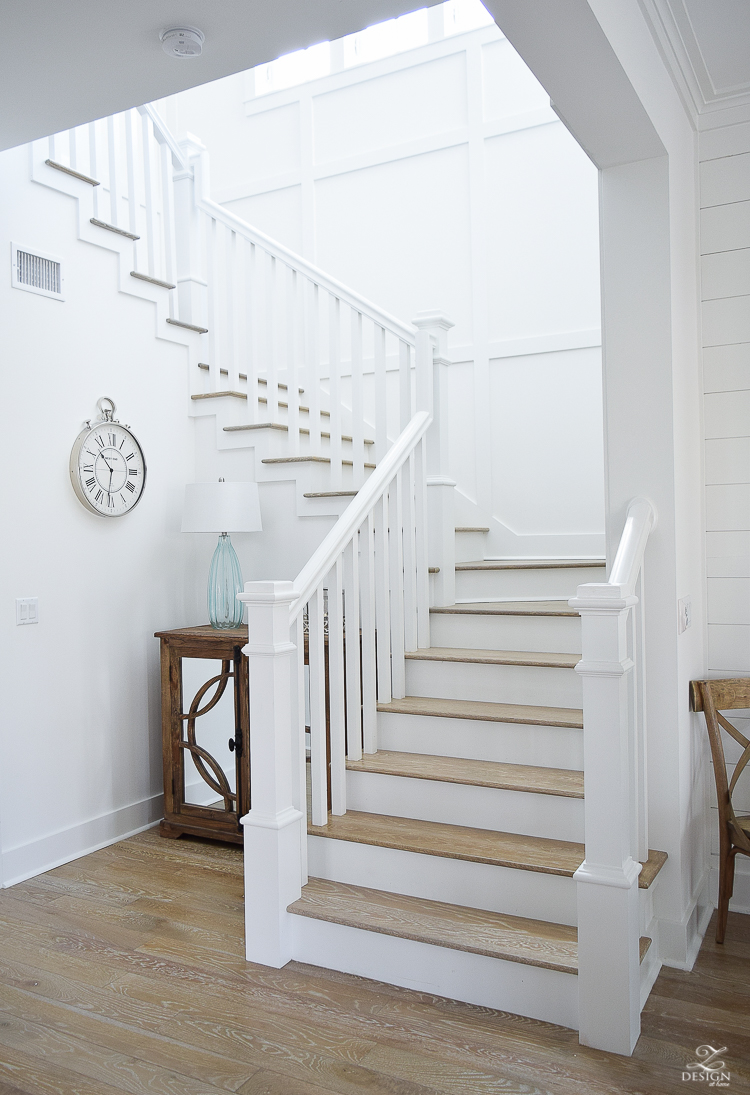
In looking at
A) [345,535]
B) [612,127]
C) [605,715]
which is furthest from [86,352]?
[605,715]

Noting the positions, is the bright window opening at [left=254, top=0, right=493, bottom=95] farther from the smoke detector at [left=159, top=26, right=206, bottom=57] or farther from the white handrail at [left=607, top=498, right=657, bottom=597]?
the white handrail at [left=607, top=498, right=657, bottom=597]

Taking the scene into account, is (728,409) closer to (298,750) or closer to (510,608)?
(510,608)

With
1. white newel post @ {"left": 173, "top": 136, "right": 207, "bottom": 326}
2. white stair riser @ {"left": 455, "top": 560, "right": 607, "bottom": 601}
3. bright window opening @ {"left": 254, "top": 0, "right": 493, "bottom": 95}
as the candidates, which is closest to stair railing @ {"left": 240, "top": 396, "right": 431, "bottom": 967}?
white stair riser @ {"left": 455, "top": 560, "right": 607, "bottom": 601}

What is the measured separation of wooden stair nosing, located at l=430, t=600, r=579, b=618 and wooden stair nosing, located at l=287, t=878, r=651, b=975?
4.03 feet

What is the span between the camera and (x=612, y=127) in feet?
7.64

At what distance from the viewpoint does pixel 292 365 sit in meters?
3.94

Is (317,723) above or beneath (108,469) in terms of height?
beneath

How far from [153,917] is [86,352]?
2162 mm

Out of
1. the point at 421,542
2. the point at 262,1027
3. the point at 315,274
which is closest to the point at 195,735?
the point at 421,542

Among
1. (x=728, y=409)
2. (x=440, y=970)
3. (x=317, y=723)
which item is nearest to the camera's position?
(x=440, y=970)

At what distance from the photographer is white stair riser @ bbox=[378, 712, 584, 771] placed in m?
2.76

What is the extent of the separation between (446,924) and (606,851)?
0.56 m

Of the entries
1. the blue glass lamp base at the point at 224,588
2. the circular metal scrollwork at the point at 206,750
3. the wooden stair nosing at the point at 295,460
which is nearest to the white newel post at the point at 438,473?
the wooden stair nosing at the point at 295,460

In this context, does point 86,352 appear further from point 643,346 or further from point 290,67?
point 290,67
